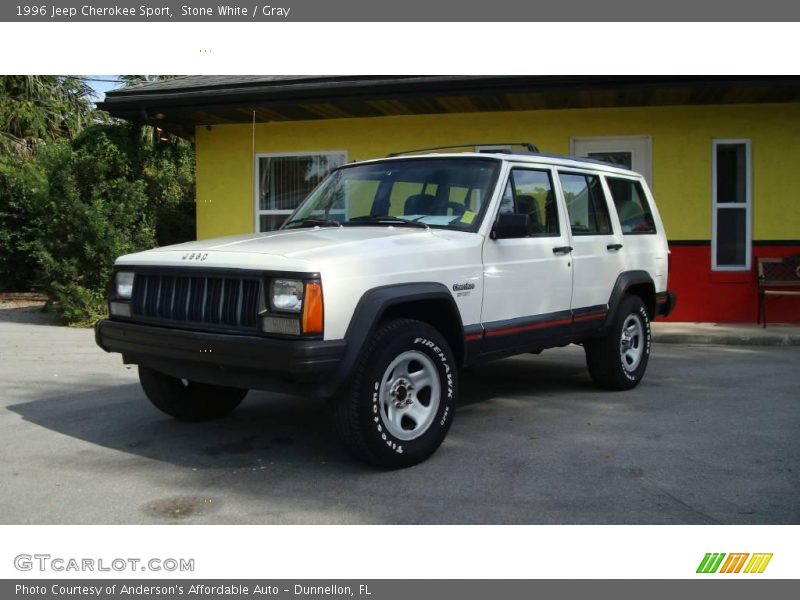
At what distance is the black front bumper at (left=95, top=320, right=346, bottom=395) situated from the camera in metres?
3.80

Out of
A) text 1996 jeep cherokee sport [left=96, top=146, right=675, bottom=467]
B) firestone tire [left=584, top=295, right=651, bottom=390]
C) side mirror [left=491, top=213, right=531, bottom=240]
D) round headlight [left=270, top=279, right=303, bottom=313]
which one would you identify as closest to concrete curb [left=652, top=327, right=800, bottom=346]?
firestone tire [left=584, top=295, right=651, bottom=390]

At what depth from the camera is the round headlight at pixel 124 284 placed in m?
4.76

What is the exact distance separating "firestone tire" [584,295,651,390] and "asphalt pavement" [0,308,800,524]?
0.51 ft

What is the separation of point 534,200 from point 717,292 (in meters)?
6.22

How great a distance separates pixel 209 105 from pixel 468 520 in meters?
8.83

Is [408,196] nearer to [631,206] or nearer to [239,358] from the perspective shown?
[239,358]

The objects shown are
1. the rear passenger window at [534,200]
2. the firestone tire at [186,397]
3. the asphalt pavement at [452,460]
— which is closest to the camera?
the asphalt pavement at [452,460]

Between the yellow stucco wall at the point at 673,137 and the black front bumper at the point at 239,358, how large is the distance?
7.63 metres

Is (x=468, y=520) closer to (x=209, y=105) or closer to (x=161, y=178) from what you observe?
(x=209, y=105)

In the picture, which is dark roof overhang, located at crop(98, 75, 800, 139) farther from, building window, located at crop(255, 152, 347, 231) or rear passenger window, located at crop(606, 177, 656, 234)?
rear passenger window, located at crop(606, 177, 656, 234)

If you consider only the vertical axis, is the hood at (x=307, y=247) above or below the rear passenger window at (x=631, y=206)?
below

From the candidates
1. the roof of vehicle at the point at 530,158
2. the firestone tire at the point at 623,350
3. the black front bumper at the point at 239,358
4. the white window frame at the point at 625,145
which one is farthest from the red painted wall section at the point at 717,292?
the black front bumper at the point at 239,358

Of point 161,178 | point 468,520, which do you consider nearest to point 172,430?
point 468,520

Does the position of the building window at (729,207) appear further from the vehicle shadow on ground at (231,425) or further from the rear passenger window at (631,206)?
the vehicle shadow on ground at (231,425)
